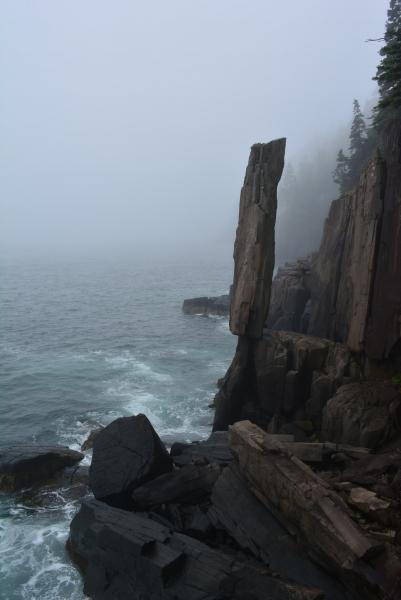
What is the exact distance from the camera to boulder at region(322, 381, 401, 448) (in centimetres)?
1598

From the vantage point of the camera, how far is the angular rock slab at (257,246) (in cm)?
2338

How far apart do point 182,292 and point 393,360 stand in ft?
218

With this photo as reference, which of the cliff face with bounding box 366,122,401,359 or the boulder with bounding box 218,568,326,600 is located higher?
the cliff face with bounding box 366,122,401,359

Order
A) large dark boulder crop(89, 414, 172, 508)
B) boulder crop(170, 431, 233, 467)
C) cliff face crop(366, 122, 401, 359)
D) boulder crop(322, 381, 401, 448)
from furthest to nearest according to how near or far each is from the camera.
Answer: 1. cliff face crop(366, 122, 401, 359)
2. boulder crop(170, 431, 233, 467)
3. boulder crop(322, 381, 401, 448)
4. large dark boulder crop(89, 414, 172, 508)

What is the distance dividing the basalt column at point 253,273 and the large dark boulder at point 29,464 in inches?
303

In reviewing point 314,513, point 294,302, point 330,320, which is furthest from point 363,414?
point 294,302

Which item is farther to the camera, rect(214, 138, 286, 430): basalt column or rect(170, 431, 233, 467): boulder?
rect(214, 138, 286, 430): basalt column

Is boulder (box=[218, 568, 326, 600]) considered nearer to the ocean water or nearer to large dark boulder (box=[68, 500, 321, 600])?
large dark boulder (box=[68, 500, 321, 600])

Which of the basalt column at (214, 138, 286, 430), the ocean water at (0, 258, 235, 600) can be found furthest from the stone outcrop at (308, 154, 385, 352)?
the ocean water at (0, 258, 235, 600)

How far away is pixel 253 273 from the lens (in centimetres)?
2338

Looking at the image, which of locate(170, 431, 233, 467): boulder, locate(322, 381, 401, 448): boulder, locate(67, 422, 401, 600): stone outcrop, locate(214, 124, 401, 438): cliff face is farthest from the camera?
locate(214, 124, 401, 438): cliff face

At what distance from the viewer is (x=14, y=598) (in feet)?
47.1

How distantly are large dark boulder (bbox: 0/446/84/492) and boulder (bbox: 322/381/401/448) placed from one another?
11.6 m

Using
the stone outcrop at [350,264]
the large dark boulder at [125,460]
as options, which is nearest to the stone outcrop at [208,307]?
the stone outcrop at [350,264]
